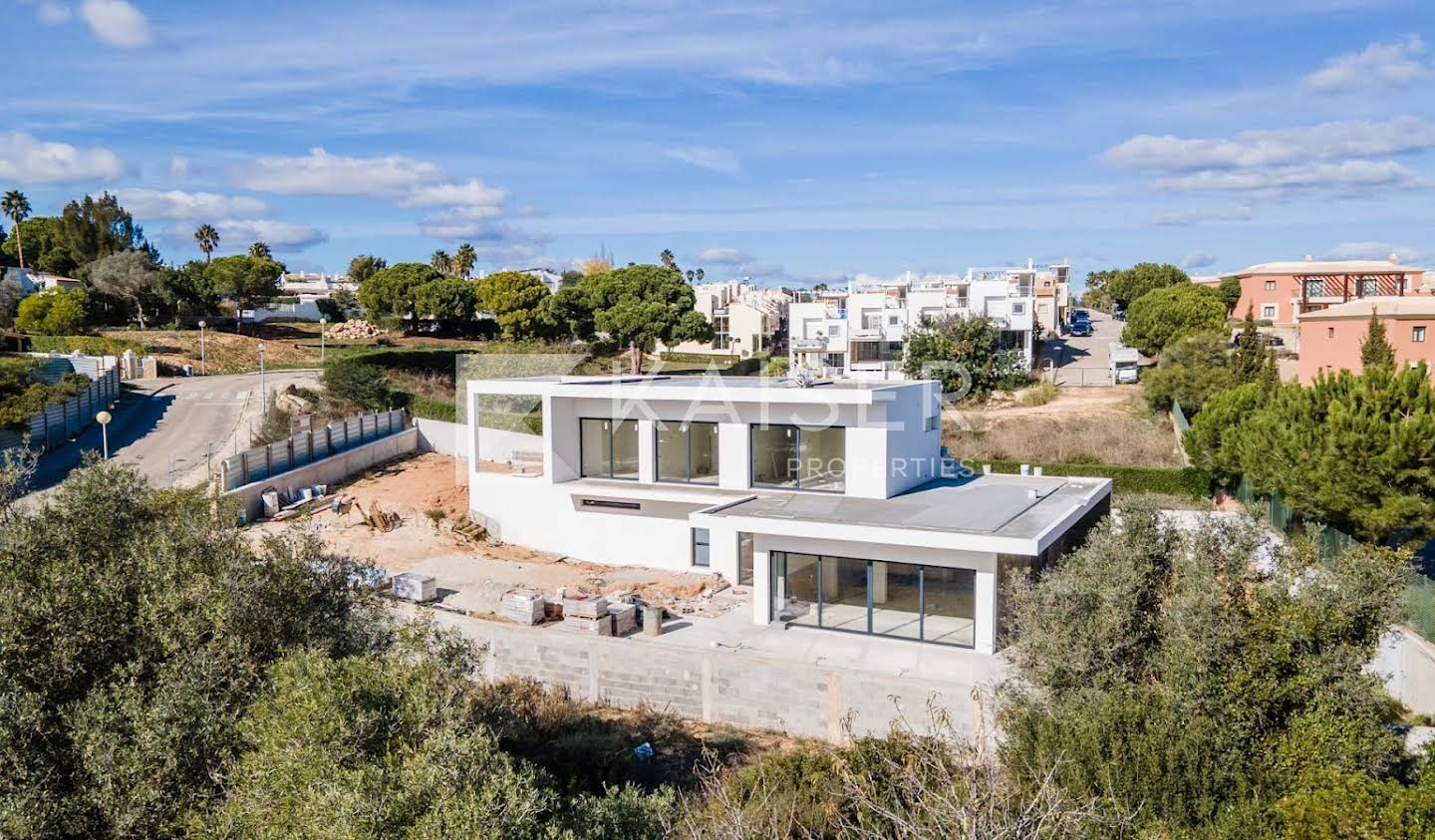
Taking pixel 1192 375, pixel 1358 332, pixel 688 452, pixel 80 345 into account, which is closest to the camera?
pixel 688 452

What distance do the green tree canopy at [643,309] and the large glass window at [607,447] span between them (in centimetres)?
2811

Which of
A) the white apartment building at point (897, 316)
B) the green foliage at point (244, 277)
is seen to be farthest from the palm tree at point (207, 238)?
the white apartment building at point (897, 316)

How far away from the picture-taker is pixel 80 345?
4616 centimetres

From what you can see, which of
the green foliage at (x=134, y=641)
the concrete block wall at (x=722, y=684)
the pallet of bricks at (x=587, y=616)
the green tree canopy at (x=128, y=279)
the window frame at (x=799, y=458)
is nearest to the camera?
the green foliage at (x=134, y=641)

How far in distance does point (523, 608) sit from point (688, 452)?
6.29m

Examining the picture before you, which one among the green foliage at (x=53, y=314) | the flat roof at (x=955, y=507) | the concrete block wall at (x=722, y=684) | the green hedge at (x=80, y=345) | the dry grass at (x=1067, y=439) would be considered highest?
Result: the green foliage at (x=53, y=314)

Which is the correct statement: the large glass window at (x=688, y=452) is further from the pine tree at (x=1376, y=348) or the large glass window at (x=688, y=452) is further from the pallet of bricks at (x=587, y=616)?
the pine tree at (x=1376, y=348)

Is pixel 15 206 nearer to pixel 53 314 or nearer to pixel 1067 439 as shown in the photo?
pixel 53 314

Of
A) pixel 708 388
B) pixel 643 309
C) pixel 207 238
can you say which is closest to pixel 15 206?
pixel 207 238

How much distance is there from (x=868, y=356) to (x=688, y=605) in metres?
38.0

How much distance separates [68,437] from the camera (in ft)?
109

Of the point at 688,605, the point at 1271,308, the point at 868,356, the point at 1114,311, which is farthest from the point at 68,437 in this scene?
the point at 1114,311

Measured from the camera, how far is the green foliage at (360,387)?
124ft

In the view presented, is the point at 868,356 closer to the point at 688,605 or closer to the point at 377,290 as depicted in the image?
the point at 377,290
